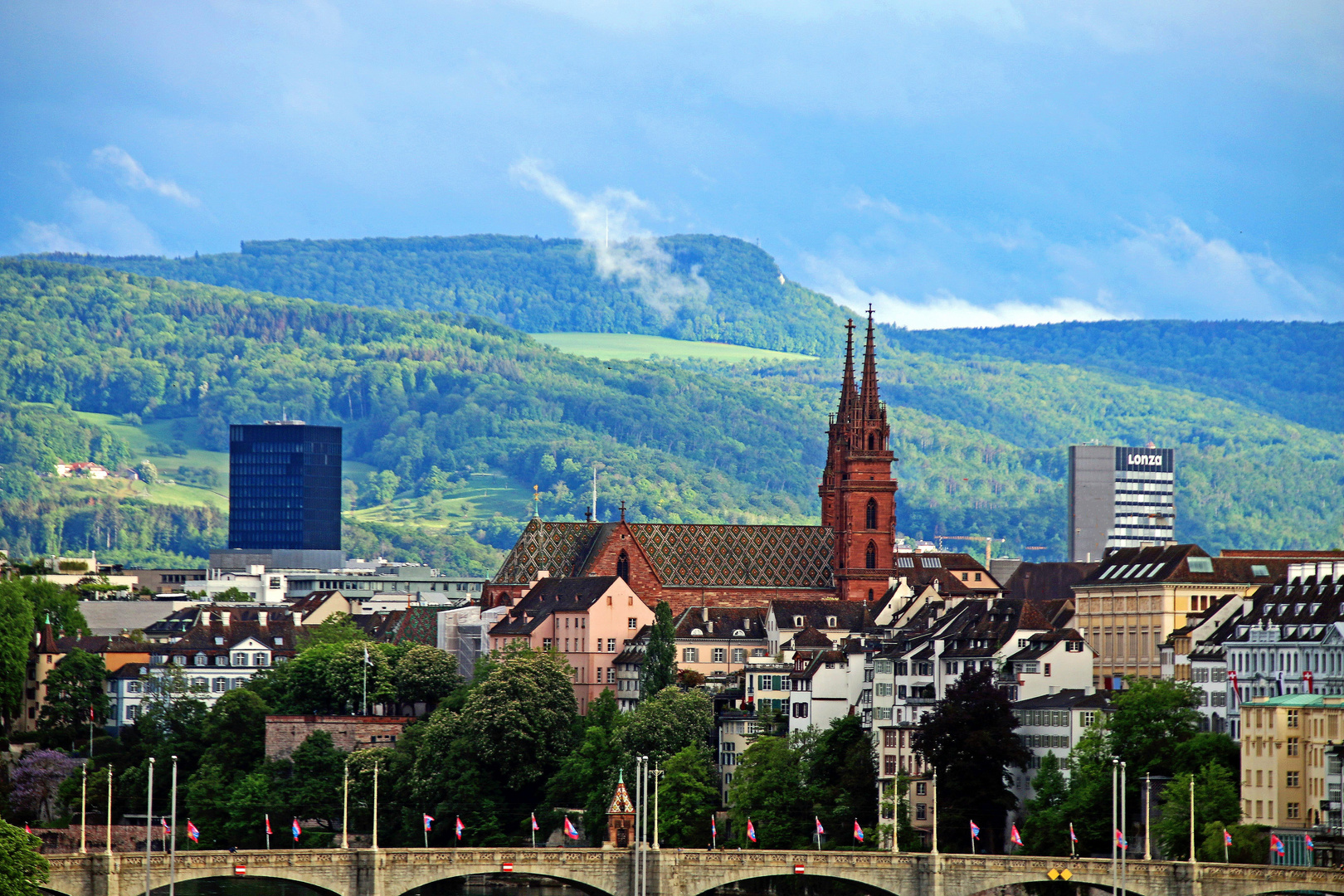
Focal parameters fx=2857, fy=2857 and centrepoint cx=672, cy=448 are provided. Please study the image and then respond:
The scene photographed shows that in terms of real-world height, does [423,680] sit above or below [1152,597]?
below

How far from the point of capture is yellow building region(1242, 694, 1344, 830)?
11550 cm

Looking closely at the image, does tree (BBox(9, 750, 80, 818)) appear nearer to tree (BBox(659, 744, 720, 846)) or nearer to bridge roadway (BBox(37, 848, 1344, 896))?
tree (BBox(659, 744, 720, 846))

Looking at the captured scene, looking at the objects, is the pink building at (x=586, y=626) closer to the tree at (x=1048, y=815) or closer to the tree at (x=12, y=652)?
the tree at (x=12, y=652)

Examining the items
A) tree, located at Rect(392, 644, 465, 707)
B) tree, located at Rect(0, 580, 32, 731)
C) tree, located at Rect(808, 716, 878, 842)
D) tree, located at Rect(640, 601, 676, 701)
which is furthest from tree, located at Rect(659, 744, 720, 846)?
tree, located at Rect(0, 580, 32, 731)

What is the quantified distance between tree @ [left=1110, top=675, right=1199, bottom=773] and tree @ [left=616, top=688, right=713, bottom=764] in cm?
3013

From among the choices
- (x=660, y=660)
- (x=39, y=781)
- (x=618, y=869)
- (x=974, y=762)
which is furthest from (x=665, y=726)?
(x=39, y=781)

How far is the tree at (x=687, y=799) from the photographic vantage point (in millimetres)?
143875

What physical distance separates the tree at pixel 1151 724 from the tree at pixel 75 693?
84667 millimetres

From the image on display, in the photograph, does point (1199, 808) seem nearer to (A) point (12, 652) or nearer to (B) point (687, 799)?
(B) point (687, 799)

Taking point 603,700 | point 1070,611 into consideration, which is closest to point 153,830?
point 603,700


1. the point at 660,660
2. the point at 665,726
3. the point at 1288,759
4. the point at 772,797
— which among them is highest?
the point at 660,660

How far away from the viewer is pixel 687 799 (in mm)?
145750

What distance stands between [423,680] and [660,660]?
20912mm

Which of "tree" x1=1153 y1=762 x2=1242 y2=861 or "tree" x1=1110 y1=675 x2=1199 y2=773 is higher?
"tree" x1=1110 y1=675 x2=1199 y2=773
